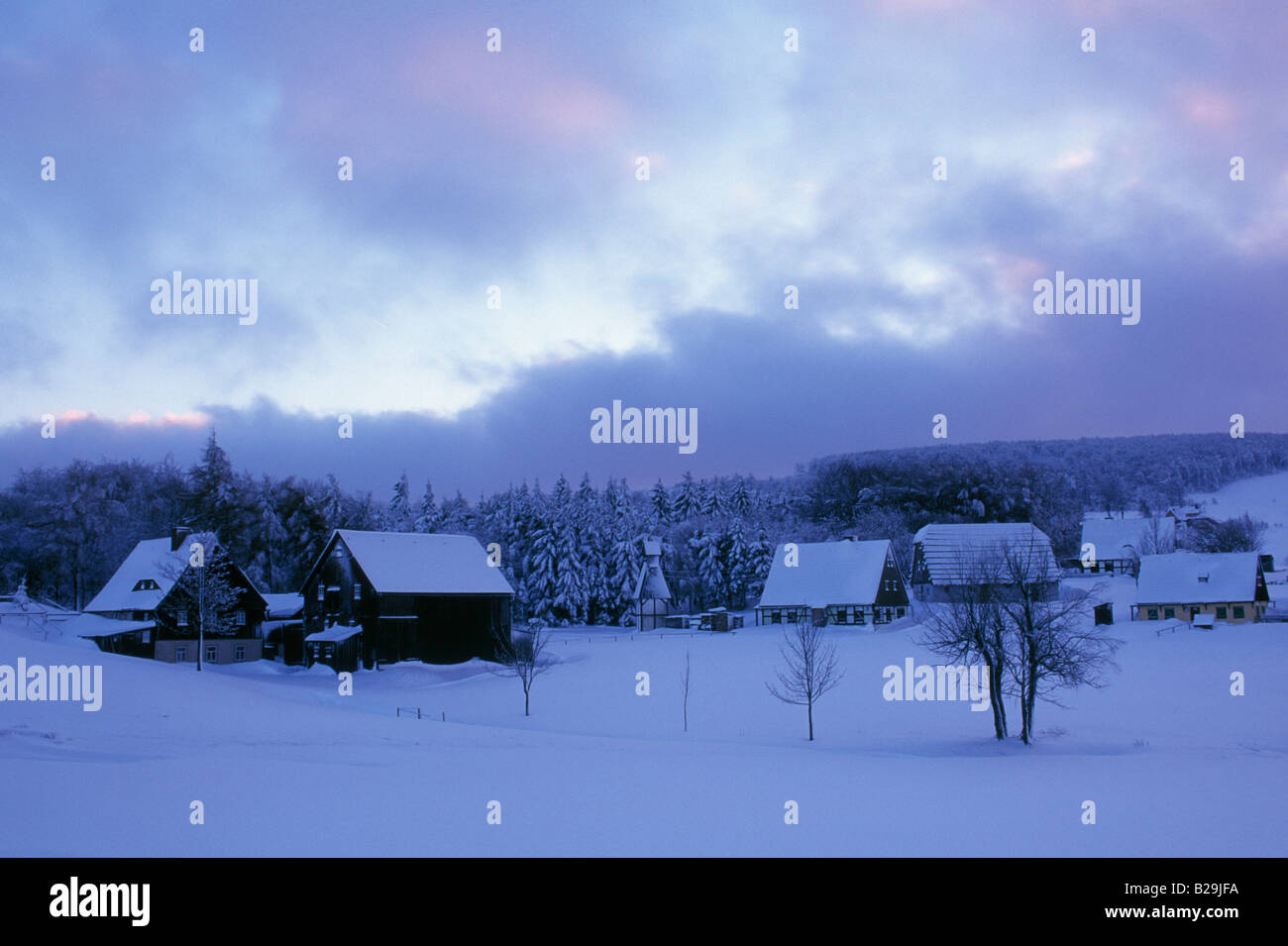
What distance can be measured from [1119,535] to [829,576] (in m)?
50.8

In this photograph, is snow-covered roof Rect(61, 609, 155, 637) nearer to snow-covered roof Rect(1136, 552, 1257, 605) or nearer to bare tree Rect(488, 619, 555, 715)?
bare tree Rect(488, 619, 555, 715)

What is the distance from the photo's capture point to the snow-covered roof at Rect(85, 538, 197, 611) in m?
53.4

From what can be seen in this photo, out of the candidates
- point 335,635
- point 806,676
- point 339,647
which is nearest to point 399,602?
point 335,635

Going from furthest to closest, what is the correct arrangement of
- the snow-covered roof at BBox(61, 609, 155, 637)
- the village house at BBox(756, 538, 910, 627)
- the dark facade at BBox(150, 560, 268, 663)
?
1. the village house at BBox(756, 538, 910, 627)
2. the dark facade at BBox(150, 560, 268, 663)
3. the snow-covered roof at BBox(61, 609, 155, 637)

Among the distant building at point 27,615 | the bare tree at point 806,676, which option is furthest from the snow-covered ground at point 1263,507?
the distant building at point 27,615

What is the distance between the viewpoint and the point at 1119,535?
Result: 109375 mm

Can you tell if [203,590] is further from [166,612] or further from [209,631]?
[209,631]

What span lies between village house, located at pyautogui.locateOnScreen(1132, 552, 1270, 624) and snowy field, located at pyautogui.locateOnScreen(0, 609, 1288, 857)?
2868cm

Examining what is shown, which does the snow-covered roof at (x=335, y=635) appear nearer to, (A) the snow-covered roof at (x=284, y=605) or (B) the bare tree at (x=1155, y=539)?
(A) the snow-covered roof at (x=284, y=605)

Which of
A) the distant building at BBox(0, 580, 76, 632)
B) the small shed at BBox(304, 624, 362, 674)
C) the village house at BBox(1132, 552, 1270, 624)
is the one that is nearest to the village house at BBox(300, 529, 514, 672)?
the small shed at BBox(304, 624, 362, 674)

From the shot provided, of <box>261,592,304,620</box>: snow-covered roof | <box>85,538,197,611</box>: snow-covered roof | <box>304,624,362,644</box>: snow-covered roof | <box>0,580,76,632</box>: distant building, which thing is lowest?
<box>304,624,362,644</box>: snow-covered roof

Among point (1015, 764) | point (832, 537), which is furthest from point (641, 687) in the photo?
point (832, 537)

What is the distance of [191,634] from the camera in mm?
54688
